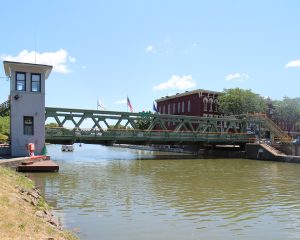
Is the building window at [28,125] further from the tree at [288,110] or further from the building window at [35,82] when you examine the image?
the tree at [288,110]

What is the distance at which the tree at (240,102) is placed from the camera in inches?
3014

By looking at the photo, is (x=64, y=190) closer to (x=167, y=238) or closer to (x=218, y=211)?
(x=218, y=211)

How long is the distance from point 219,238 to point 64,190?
35.1 feet

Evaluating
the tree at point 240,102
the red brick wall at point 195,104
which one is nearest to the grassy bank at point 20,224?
the tree at point 240,102

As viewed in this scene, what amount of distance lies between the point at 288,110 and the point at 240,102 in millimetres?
13691

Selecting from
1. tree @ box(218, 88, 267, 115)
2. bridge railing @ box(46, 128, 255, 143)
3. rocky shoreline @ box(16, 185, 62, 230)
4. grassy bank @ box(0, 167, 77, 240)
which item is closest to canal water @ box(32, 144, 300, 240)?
rocky shoreline @ box(16, 185, 62, 230)

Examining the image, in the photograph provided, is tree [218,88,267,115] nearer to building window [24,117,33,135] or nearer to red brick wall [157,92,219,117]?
red brick wall [157,92,219,117]

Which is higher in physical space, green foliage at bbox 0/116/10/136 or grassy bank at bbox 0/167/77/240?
green foliage at bbox 0/116/10/136

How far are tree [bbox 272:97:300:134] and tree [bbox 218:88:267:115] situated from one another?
24.0ft

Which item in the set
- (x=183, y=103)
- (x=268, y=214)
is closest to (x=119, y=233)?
(x=268, y=214)

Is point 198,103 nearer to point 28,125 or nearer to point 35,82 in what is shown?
point 35,82

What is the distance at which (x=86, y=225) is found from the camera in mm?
11797

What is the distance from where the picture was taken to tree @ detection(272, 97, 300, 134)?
82.9 metres

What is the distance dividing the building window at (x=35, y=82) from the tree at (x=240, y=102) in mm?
50338
